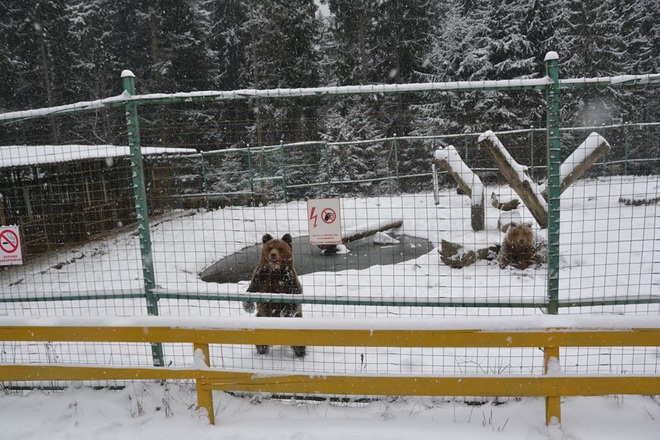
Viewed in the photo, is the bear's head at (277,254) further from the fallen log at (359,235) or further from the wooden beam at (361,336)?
the fallen log at (359,235)

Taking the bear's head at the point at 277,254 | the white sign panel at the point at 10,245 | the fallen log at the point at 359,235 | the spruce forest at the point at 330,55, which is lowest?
the fallen log at the point at 359,235

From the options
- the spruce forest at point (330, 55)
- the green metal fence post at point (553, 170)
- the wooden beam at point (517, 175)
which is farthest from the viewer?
the spruce forest at point (330, 55)

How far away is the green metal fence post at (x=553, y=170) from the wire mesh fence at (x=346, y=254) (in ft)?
0.58

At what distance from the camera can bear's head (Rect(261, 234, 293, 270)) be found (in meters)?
4.38

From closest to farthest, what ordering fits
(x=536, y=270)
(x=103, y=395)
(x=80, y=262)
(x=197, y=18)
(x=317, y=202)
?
(x=317, y=202) → (x=103, y=395) → (x=536, y=270) → (x=80, y=262) → (x=197, y=18)

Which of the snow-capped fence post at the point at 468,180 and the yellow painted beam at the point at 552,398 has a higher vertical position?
the snow-capped fence post at the point at 468,180

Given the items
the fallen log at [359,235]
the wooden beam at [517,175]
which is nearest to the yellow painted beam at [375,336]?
the wooden beam at [517,175]

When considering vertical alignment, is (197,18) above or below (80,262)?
above

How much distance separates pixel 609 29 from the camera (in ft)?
74.9

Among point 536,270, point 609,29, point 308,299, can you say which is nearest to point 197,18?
point 609,29

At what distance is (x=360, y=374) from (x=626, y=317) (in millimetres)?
1743

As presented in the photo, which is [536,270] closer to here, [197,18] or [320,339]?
[320,339]

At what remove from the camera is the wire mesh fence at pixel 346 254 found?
4.02m

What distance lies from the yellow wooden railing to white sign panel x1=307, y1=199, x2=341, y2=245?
65 cm
